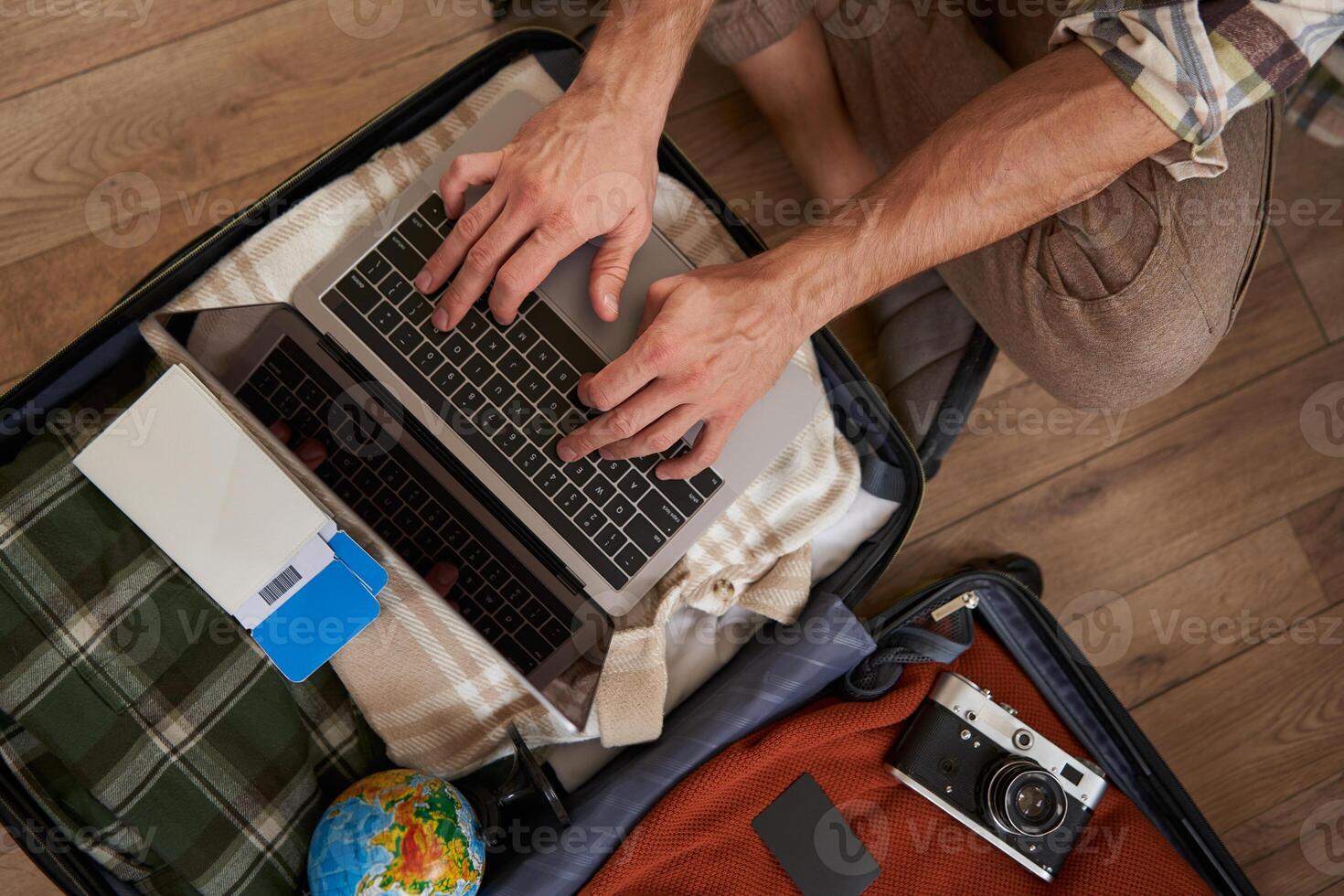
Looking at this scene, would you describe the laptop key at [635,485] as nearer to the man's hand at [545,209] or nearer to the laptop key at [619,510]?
the laptop key at [619,510]

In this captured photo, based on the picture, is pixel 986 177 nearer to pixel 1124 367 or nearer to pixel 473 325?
pixel 1124 367

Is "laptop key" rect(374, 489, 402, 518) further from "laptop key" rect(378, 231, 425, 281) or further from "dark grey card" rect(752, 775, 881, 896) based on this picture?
"dark grey card" rect(752, 775, 881, 896)

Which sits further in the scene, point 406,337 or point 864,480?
point 864,480

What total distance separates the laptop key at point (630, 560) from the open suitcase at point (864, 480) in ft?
0.70

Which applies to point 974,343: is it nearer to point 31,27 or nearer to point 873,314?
point 873,314

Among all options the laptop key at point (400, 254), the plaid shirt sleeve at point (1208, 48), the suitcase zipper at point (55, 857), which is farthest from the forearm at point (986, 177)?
the suitcase zipper at point (55, 857)

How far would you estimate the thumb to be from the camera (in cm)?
81

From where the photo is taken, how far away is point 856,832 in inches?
36.6

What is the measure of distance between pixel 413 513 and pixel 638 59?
1.57 feet

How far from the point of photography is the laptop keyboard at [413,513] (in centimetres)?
85

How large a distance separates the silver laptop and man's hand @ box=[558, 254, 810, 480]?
0.03m

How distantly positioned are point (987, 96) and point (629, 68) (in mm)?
329

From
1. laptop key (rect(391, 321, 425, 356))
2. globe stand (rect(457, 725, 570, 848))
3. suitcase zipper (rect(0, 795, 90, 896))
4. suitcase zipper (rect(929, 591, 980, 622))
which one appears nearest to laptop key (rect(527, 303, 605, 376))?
laptop key (rect(391, 321, 425, 356))

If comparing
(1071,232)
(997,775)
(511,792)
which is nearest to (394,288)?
(511,792)
